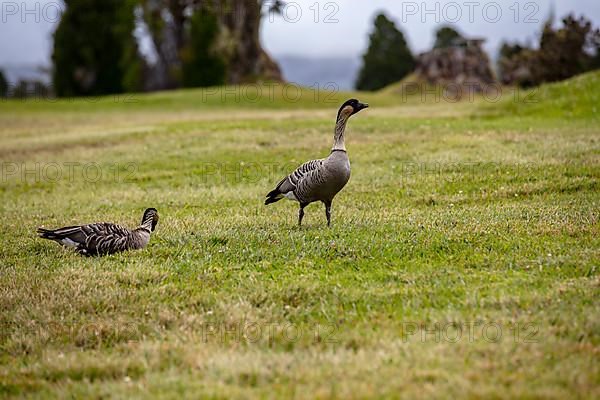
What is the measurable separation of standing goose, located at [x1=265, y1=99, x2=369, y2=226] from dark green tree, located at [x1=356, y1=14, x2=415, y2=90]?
192 ft

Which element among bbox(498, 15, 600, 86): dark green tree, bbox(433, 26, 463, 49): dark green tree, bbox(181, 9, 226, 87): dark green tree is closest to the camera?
bbox(498, 15, 600, 86): dark green tree

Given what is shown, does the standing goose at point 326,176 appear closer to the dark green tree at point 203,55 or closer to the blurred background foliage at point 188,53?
the blurred background foliage at point 188,53

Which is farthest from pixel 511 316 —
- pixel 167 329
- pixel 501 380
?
pixel 167 329

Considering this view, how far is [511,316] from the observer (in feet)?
22.6

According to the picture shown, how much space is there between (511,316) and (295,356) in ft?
7.54

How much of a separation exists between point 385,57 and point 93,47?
2858 centimetres

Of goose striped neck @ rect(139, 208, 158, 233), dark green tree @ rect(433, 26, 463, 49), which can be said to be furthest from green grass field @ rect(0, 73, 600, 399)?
dark green tree @ rect(433, 26, 463, 49)

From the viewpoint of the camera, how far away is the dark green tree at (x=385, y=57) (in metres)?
66.9

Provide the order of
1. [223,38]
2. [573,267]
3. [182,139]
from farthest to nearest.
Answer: [223,38]
[182,139]
[573,267]

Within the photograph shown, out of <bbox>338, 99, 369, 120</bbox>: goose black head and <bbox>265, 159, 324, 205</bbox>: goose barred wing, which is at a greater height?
<bbox>338, 99, 369, 120</bbox>: goose black head

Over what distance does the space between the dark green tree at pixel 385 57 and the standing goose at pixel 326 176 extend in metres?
58.5

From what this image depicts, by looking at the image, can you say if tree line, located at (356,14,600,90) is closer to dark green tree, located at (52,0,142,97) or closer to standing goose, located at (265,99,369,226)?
dark green tree, located at (52,0,142,97)

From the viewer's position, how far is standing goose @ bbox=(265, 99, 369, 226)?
10258 mm

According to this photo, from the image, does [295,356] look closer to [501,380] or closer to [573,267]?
[501,380]
